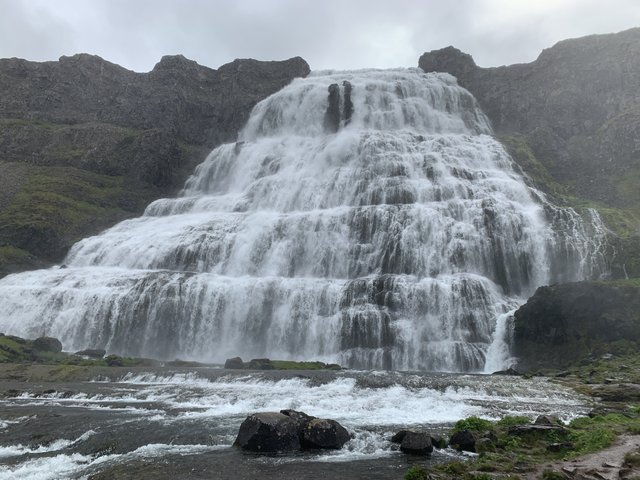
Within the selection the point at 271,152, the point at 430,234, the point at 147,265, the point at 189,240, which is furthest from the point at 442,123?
the point at 147,265

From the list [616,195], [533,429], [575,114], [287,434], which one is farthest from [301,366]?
[575,114]

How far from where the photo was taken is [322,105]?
9462 centimetres

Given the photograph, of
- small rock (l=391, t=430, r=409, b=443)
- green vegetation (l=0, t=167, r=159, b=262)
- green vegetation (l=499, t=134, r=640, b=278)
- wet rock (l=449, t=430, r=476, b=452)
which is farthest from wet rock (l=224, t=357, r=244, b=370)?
green vegetation (l=0, t=167, r=159, b=262)

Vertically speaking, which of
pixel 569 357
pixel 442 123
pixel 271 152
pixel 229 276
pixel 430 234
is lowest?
pixel 569 357

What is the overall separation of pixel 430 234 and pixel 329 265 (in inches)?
446

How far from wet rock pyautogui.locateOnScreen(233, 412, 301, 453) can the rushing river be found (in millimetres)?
579

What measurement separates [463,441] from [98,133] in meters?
106

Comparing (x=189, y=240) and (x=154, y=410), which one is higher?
(x=189, y=240)

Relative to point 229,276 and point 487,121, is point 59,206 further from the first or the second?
point 487,121

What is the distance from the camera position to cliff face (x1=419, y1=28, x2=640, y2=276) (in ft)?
239

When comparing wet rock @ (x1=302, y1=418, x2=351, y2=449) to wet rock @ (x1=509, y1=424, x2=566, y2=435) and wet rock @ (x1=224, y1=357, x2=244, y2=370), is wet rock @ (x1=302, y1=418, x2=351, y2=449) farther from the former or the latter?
wet rock @ (x1=224, y1=357, x2=244, y2=370)

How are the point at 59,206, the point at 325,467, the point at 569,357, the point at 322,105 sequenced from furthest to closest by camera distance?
the point at 322,105
the point at 59,206
the point at 569,357
the point at 325,467

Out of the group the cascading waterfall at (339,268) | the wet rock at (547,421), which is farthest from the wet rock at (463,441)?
the cascading waterfall at (339,268)

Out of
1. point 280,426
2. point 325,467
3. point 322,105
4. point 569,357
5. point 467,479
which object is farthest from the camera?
point 322,105
